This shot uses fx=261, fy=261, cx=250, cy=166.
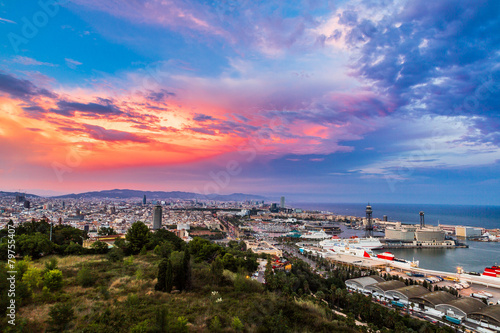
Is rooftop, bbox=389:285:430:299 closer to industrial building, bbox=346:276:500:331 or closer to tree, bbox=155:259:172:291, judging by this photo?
industrial building, bbox=346:276:500:331

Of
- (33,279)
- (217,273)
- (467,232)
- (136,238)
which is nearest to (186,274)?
(217,273)

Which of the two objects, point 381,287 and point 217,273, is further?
point 381,287

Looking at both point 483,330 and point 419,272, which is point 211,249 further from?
point 419,272

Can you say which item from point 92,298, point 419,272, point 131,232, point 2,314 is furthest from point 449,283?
point 2,314

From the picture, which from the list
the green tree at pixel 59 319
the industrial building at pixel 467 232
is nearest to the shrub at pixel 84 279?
the green tree at pixel 59 319

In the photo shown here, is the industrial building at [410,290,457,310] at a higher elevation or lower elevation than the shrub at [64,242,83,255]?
lower

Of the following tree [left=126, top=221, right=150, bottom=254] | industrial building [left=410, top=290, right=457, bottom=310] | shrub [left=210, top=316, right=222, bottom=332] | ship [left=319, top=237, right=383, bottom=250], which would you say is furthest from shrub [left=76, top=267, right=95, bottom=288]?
ship [left=319, top=237, right=383, bottom=250]

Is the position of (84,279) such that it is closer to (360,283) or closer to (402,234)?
(360,283)

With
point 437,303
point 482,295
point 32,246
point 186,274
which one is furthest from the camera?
point 482,295

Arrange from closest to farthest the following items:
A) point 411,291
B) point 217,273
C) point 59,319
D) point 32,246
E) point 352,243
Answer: point 59,319, point 217,273, point 32,246, point 411,291, point 352,243

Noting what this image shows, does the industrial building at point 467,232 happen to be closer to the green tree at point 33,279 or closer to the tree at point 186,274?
the tree at point 186,274
